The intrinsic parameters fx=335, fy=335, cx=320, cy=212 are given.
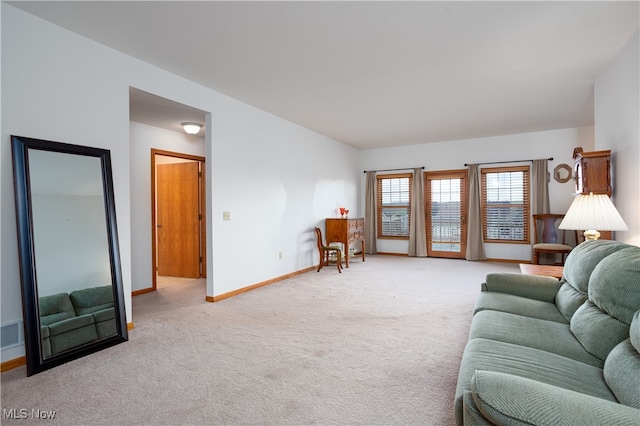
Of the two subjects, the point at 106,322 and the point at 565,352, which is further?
the point at 106,322

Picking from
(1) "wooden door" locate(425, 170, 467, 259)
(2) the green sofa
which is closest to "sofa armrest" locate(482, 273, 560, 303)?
(2) the green sofa

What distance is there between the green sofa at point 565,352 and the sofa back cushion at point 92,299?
2.91 m

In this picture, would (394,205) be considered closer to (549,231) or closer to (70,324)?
(549,231)

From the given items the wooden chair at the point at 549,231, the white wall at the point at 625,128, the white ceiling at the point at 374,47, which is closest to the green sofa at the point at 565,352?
the white wall at the point at 625,128

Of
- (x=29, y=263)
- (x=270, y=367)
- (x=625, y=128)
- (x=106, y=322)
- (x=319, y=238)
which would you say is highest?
(x=625, y=128)

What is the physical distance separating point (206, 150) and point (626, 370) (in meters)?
4.24

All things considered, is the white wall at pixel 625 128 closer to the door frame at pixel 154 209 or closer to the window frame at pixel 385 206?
the window frame at pixel 385 206

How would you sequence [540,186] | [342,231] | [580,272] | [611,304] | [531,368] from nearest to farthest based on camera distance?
[531,368] → [611,304] → [580,272] → [342,231] → [540,186]

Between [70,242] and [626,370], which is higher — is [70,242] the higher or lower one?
the higher one

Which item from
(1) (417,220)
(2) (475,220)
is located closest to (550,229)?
(2) (475,220)

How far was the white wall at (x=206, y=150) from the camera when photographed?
2.52 meters

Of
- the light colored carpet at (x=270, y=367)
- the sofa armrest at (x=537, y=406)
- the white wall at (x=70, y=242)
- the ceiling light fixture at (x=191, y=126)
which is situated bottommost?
the light colored carpet at (x=270, y=367)

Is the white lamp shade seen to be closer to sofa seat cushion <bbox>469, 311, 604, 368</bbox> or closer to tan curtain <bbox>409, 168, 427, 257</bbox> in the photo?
sofa seat cushion <bbox>469, 311, 604, 368</bbox>

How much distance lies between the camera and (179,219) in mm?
5809
